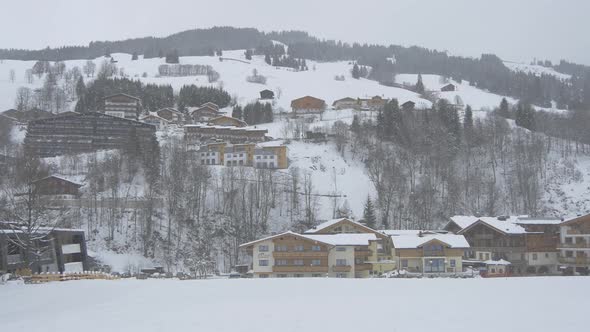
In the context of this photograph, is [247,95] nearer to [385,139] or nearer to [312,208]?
[385,139]

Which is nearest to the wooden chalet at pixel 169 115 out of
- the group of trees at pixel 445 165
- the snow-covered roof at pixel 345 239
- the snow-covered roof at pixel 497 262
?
the group of trees at pixel 445 165

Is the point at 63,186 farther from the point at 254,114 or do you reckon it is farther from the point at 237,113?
the point at 254,114

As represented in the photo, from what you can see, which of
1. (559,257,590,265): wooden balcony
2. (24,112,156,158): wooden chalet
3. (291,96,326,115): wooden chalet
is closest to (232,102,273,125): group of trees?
(291,96,326,115): wooden chalet

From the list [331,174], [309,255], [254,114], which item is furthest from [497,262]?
[254,114]

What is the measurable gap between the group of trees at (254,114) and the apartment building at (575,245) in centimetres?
6077

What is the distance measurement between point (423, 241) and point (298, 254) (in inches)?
449

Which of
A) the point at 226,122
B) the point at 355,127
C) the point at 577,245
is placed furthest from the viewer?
the point at 226,122

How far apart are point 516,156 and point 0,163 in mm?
68358

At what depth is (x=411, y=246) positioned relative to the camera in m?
45.7

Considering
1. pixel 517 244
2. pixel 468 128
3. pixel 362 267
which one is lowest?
pixel 362 267

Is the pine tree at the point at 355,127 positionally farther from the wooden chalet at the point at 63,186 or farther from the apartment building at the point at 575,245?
the wooden chalet at the point at 63,186

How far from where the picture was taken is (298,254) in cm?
4175

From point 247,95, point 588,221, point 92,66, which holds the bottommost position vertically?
point 588,221

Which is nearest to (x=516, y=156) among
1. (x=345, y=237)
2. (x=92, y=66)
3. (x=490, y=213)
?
(x=490, y=213)
